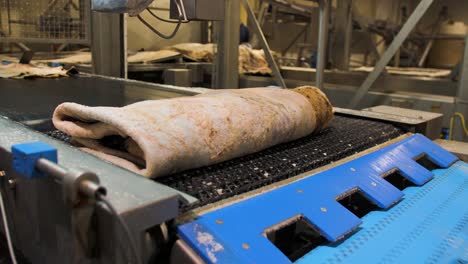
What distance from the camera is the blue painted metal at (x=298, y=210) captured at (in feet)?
2.42

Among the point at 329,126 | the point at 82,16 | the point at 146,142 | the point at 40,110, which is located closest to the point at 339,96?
the point at 329,126

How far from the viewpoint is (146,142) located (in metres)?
0.90

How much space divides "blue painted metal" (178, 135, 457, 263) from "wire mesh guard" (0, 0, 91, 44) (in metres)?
2.36

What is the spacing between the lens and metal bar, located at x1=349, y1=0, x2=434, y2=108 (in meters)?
2.87

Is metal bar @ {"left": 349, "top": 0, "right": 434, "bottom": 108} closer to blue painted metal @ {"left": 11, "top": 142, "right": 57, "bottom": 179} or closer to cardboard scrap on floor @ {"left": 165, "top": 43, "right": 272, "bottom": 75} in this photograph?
cardboard scrap on floor @ {"left": 165, "top": 43, "right": 272, "bottom": 75}

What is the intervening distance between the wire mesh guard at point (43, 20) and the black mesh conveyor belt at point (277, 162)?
182 centimetres

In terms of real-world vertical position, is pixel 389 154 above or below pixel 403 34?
below

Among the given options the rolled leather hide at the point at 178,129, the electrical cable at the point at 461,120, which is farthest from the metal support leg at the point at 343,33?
the rolled leather hide at the point at 178,129

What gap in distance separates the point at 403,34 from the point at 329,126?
174cm

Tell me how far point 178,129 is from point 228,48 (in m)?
2.82

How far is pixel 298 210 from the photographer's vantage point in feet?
3.01

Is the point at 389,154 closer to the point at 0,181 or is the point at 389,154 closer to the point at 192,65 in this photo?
the point at 0,181

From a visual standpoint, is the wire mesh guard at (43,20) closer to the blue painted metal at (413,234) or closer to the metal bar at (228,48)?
the metal bar at (228,48)

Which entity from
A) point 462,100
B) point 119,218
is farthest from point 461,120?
point 119,218
